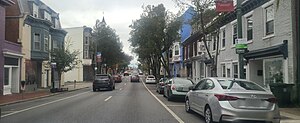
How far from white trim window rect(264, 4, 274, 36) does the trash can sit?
11.9 feet

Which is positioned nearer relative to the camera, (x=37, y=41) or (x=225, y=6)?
(x=225, y=6)

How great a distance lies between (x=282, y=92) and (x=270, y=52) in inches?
107

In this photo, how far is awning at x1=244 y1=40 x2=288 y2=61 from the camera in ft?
52.1

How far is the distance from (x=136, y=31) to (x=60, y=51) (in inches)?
468

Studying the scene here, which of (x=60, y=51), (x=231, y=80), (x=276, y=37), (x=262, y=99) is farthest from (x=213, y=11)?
(x=60, y=51)

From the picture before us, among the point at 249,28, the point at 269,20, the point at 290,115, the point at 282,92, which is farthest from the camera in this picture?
the point at 249,28

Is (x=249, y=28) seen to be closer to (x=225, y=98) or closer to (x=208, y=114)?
(x=208, y=114)

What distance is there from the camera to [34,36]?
3381 cm

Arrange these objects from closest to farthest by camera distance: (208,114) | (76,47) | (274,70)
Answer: (208,114) < (274,70) < (76,47)

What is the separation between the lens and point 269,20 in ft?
58.9

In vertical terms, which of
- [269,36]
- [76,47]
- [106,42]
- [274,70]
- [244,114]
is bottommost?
[244,114]

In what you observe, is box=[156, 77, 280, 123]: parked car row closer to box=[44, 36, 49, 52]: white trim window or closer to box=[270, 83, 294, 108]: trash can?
box=[270, 83, 294, 108]: trash can

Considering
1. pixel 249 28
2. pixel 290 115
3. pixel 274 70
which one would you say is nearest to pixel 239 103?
pixel 290 115

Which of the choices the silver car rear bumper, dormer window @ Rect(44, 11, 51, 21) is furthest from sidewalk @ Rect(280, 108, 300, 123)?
dormer window @ Rect(44, 11, 51, 21)
